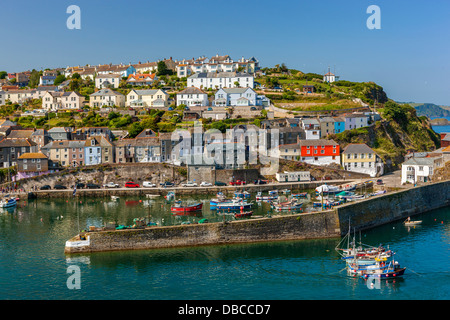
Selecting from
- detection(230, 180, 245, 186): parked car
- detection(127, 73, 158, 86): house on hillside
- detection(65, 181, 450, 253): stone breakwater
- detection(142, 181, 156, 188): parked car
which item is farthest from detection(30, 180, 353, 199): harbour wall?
detection(127, 73, 158, 86): house on hillside

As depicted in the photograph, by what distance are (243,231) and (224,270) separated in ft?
13.9

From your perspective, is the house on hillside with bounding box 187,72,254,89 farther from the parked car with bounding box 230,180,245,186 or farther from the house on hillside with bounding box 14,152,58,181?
the house on hillside with bounding box 14,152,58,181

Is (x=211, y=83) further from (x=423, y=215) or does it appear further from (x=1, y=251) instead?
(x=1, y=251)

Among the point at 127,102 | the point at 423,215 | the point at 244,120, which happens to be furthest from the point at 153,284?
the point at 127,102

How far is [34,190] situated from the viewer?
46.8m

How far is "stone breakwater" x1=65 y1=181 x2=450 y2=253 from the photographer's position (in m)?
27.3

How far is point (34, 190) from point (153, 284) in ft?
94.1

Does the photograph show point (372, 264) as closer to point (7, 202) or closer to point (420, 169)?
point (420, 169)

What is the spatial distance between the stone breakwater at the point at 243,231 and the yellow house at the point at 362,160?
692 inches

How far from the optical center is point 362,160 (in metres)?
49.9

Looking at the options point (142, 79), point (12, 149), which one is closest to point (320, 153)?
point (12, 149)

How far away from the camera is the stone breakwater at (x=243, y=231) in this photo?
2730cm

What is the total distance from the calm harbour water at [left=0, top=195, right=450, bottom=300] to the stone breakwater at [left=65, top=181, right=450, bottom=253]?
21.1 inches
